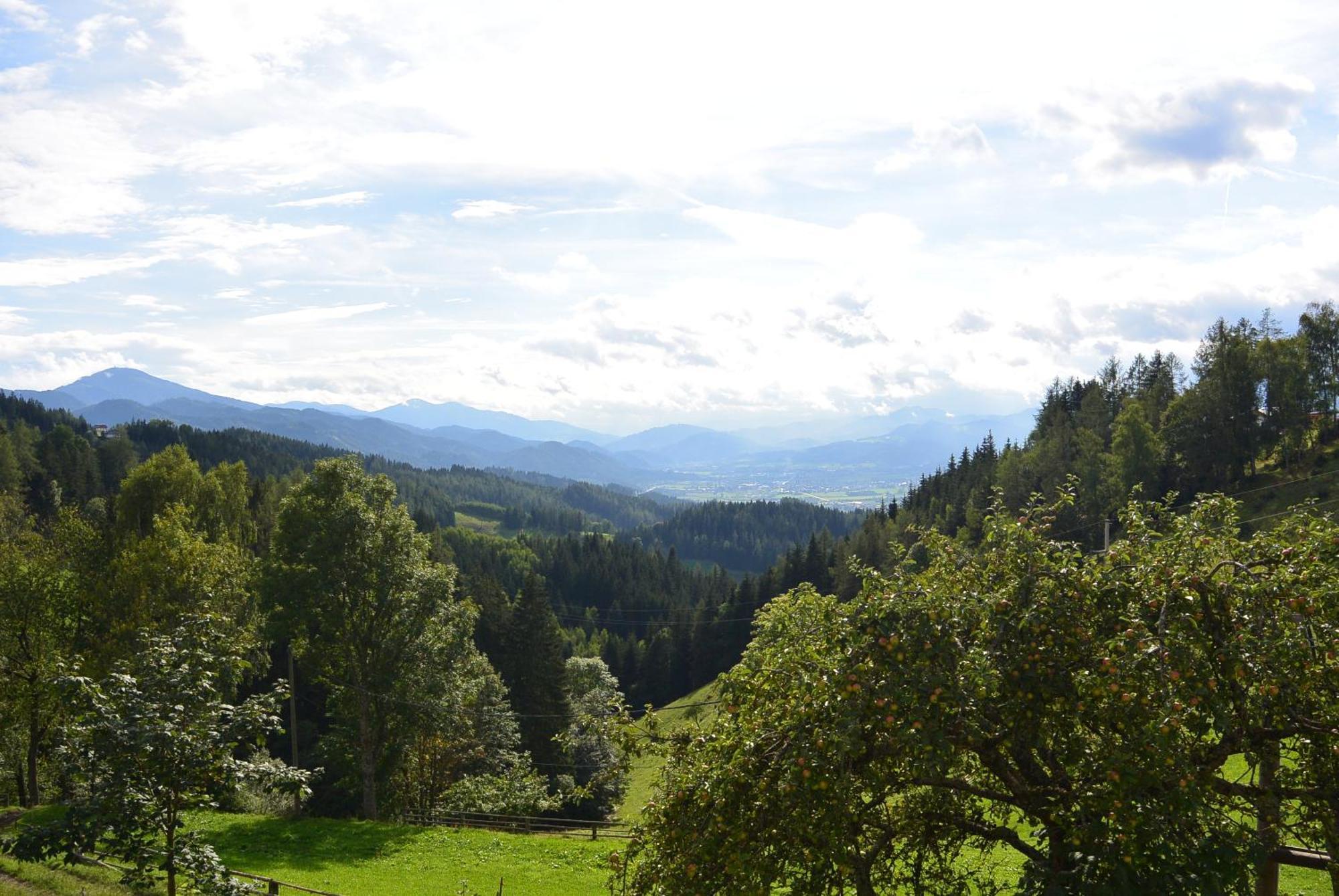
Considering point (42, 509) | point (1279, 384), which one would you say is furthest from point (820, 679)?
point (42, 509)

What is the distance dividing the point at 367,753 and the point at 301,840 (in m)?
5.27

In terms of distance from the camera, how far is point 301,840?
29.5 meters

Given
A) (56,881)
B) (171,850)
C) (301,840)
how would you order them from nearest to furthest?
(171,850) < (56,881) < (301,840)

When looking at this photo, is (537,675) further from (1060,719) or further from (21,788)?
(1060,719)

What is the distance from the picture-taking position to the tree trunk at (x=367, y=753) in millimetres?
34219

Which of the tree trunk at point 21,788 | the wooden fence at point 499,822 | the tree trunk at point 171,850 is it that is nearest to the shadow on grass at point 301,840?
the wooden fence at point 499,822

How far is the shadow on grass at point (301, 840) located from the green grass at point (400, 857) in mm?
42

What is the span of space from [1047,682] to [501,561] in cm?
14625

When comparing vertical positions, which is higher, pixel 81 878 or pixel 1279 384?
pixel 1279 384

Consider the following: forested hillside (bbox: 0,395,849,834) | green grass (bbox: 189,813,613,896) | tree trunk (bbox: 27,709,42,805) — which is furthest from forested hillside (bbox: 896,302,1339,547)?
tree trunk (bbox: 27,709,42,805)

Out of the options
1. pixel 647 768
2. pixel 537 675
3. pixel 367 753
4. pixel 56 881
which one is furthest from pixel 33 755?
pixel 537 675

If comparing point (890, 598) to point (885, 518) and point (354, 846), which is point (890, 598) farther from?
point (885, 518)

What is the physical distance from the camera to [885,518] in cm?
11788

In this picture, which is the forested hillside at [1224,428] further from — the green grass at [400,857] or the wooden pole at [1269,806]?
the wooden pole at [1269,806]
